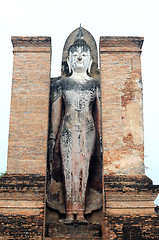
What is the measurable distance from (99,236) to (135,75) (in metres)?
3.48

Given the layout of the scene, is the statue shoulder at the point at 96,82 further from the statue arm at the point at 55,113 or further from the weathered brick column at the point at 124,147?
the statue arm at the point at 55,113

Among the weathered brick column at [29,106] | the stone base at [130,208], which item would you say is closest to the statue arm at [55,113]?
the weathered brick column at [29,106]

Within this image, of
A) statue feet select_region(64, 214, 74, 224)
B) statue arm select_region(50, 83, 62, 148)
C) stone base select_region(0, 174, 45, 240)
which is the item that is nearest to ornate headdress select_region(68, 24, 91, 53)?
statue arm select_region(50, 83, 62, 148)

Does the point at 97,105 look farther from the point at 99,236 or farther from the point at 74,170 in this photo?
the point at 99,236

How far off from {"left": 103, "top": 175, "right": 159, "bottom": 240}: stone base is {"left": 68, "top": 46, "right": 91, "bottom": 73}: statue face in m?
2.96

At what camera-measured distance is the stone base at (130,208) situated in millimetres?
7145

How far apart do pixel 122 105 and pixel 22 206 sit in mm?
2904

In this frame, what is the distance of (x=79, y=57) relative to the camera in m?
9.52

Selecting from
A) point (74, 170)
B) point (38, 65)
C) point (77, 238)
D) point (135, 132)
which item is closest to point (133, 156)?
point (135, 132)

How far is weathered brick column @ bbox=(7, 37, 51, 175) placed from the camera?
26.4 ft

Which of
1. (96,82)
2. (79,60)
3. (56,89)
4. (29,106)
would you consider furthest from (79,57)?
(29,106)

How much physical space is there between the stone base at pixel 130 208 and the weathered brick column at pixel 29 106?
1.49 meters

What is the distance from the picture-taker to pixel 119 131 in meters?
8.08

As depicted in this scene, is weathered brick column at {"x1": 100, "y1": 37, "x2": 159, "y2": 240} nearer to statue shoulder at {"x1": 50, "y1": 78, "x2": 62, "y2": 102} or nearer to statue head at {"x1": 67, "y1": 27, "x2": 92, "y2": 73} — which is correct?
statue head at {"x1": 67, "y1": 27, "x2": 92, "y2": 73}
